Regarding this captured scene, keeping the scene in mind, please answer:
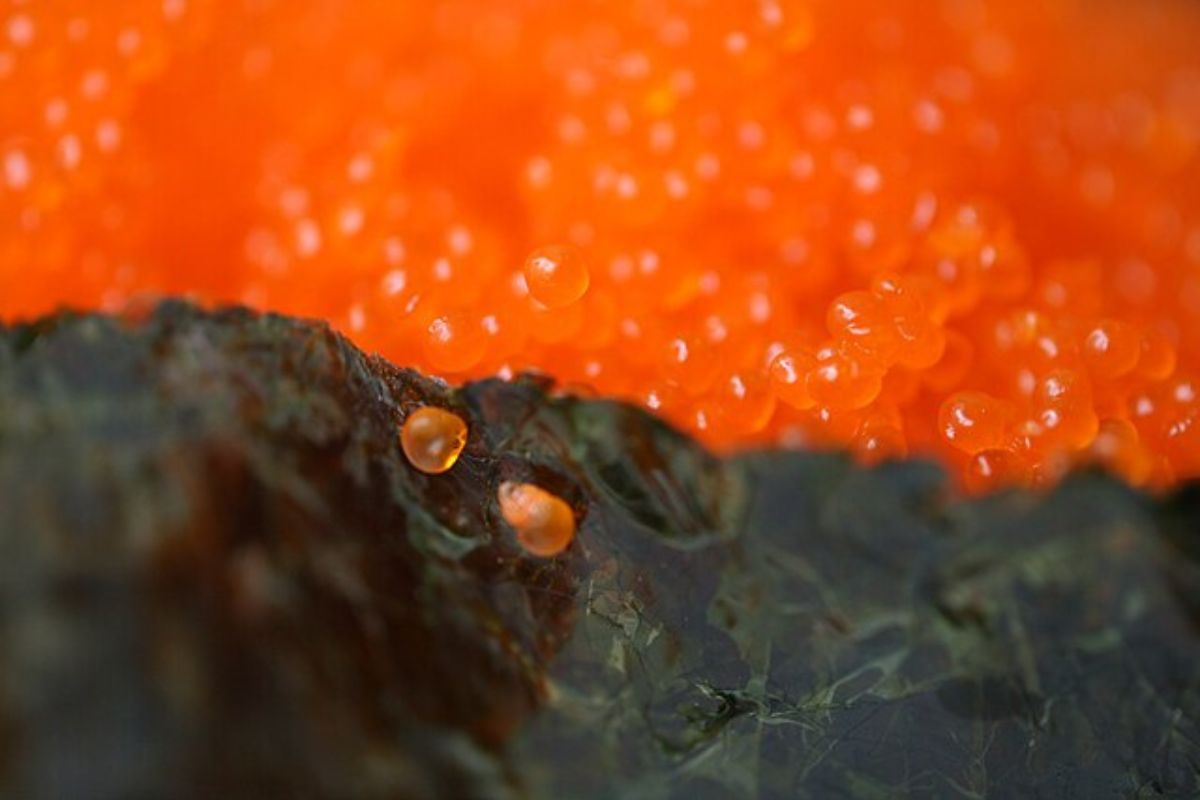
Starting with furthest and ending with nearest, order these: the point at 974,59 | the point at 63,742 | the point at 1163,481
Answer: the point at 974,59 → the point at 1163,481 → the point at 63,742

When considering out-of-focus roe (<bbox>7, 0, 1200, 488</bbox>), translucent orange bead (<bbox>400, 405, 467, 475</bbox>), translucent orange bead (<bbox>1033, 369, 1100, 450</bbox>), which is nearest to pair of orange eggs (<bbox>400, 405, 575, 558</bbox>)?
translucent orange bead (<bbox>400, 405, 467, 475</bbox>)

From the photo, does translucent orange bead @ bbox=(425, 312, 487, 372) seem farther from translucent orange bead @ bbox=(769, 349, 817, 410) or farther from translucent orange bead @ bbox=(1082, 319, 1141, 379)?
translucent orange bead @ bbox=(1082, 319, 1141, 379)

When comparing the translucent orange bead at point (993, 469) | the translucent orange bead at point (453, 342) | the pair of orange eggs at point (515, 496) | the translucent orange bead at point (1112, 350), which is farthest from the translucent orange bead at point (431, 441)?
the translucent orange bead at point (1112, 350)

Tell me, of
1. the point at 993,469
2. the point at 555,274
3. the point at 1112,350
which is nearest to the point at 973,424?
the point at 993,469

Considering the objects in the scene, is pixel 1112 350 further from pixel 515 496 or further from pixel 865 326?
pixel 515 496

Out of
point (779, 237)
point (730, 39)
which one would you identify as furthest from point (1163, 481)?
point (730, 39)

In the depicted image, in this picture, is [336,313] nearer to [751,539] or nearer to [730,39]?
[730,39]

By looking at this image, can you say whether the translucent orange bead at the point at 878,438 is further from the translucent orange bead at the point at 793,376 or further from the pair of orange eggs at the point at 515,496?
the pair of orange eggs at the point at 515,496
